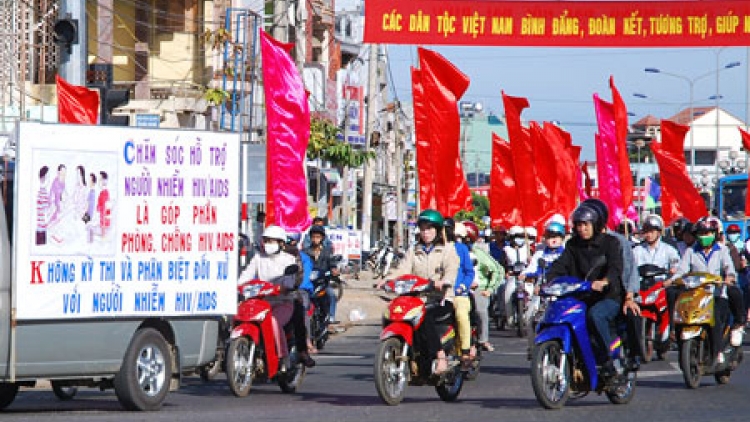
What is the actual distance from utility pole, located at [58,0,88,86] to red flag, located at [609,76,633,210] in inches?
509

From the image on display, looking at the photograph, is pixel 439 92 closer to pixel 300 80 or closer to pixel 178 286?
pixel 300 80

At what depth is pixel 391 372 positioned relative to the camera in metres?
13.6

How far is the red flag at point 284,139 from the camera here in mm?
21734

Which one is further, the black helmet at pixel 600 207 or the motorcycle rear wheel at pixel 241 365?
the motorcycle rear wheel at pixel 241 365

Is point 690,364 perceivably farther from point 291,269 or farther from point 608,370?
point 291,269

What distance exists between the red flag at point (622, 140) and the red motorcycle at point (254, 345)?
1605 cm

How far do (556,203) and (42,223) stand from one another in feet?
75.6

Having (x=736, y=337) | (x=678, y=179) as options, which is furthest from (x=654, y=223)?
(x=678, y=179)

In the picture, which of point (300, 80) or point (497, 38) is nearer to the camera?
point (300, 80)

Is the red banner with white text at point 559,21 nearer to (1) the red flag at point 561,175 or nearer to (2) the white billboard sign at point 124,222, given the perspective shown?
(1) the red flag at point 561,175

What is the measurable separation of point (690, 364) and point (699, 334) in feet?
1.42

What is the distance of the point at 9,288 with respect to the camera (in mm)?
12461

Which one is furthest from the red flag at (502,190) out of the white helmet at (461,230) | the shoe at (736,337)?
the shoe at (736,337)

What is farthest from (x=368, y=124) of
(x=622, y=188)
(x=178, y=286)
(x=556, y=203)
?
(x=178, y=286)
